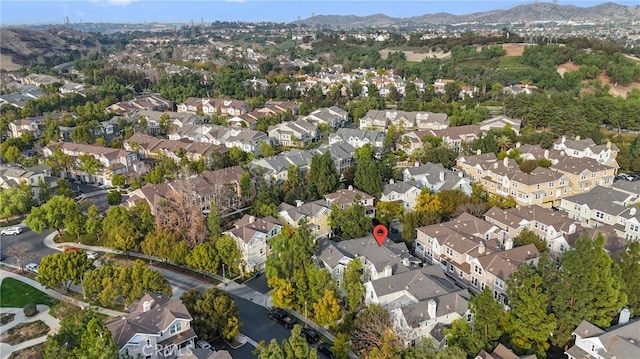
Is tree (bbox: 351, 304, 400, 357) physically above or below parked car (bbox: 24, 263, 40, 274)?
above

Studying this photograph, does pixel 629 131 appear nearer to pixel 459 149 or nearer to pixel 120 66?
pixel 459 149

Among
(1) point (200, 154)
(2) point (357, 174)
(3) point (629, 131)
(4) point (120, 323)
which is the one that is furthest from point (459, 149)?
(4) point (120, 323)

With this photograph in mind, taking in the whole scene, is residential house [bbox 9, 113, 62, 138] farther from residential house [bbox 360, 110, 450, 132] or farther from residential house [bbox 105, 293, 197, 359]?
residential house [bbox 105, 293, 197, 359]

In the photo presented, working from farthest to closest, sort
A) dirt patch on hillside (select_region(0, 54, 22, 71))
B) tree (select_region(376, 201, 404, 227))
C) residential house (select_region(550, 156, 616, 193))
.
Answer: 1. dirt patch on hillside (select_region(0, 54, 22, 71))
2. residential house (select_region(550, 156, 616, 193))
3. tree (select_region(376, 201, 404, 227))

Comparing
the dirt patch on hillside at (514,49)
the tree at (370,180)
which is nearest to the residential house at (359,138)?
the tree at (370,180)

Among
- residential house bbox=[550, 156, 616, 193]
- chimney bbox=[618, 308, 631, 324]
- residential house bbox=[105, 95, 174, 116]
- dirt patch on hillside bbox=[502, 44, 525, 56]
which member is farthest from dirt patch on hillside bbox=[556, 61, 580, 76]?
chimney bbox=[618, 308, 631, 324]
